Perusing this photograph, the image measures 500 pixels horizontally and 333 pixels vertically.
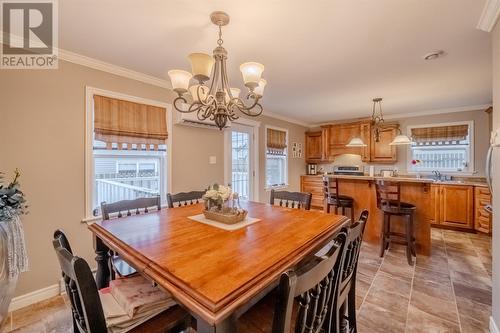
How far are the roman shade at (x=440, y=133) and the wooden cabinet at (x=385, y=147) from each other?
1.31 feet

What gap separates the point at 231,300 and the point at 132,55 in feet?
8.21

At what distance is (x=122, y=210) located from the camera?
195 cm

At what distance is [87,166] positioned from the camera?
242 cm

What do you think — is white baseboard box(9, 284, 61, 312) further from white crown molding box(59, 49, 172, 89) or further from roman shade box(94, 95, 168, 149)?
white crown molding box(59, 49, 172, 89)

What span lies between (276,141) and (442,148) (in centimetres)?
337

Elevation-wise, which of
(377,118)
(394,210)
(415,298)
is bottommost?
(415,298)

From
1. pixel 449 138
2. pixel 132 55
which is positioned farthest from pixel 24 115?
pixel 449 138

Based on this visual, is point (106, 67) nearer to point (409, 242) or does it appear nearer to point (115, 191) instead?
point (115, 191)

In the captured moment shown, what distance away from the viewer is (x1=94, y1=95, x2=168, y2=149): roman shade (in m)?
2.50

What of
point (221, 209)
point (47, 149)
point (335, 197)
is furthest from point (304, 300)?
point (335, 197)

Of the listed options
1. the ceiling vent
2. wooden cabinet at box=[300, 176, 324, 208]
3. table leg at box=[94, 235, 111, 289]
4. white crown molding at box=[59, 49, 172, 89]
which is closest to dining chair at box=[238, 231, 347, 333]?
table leg at box=[94, 235, 111, 289]

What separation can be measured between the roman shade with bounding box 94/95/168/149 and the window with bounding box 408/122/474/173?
5035mm

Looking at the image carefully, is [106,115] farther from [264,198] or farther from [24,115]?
[264,198]

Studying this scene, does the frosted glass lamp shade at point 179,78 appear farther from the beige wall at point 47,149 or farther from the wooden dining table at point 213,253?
the beige wall at point 47,149
